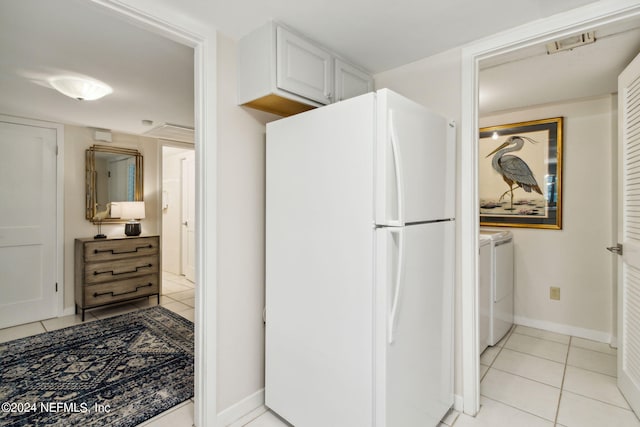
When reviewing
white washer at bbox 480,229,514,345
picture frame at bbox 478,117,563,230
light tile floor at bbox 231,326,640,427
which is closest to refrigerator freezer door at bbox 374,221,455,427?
light tile floor at bbox 231,326,640,427

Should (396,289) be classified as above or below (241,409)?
above

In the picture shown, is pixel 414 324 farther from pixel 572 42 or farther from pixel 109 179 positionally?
pixel 109 179

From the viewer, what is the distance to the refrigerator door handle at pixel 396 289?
1407 mm

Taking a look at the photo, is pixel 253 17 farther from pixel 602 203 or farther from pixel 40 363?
pixel 602 203

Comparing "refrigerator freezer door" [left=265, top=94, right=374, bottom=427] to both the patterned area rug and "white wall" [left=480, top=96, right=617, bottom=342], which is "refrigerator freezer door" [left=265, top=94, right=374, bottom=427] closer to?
the patterned area rug

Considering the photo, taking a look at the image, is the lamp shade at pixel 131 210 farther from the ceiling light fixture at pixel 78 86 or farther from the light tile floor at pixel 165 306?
the ceiling light fixture at pixel 78 86

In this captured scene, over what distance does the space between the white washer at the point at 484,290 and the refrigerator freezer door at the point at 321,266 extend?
1.64 meters

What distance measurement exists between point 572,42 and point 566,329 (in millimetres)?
2665

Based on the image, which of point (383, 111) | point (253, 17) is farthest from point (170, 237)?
point (383, 111)

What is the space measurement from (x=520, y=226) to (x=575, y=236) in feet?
1.54

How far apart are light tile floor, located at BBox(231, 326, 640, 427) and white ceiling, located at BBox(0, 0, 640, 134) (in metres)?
2.27

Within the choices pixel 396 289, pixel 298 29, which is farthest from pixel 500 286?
pixel 298 29

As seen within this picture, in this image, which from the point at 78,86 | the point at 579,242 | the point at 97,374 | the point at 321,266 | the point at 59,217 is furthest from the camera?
the point at 59,217

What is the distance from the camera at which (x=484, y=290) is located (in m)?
2.72
